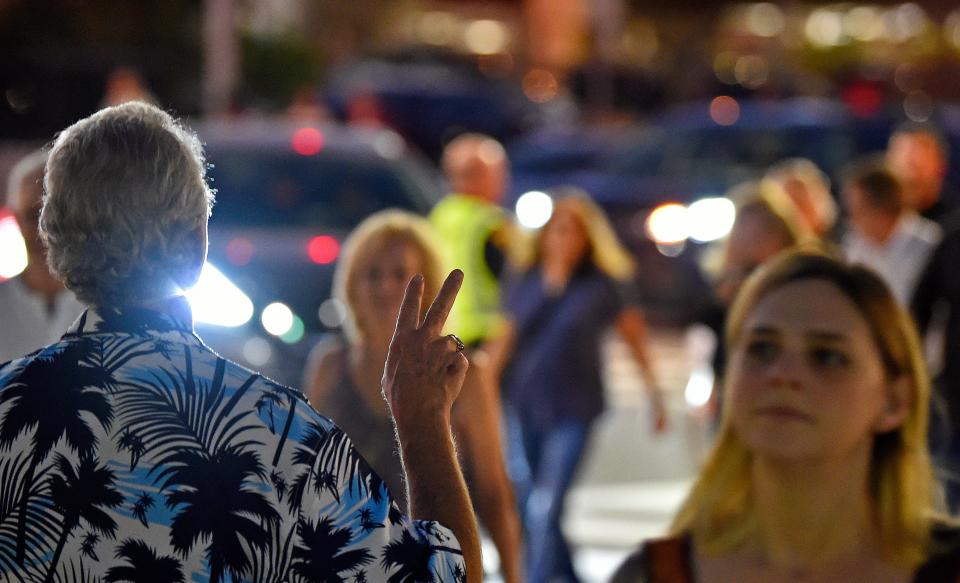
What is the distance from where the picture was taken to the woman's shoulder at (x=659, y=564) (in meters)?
3.17

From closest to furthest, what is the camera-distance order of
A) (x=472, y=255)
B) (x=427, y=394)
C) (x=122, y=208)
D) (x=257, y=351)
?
(x=122, y=208)
(x=427, y=394)
(x=472, y=255)
(x=257, y=351)

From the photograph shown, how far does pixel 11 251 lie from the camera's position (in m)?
6.34

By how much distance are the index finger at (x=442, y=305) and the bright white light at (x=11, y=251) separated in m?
2.76

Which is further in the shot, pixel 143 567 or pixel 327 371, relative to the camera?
pixel 327 371

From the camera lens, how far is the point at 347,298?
18.7ft

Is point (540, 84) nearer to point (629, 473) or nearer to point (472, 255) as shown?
point (629, 473)

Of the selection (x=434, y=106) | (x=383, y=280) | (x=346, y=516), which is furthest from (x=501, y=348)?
Answer: (x=434, y=106)

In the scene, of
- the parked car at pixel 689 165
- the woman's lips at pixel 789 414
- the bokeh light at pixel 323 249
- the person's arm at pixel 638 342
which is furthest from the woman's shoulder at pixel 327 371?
the parked car at pixel 689 165

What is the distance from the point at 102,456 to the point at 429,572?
45 centimetres

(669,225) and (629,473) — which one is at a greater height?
(669,225)

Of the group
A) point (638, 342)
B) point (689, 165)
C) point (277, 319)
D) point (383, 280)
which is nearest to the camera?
point (383, 280)

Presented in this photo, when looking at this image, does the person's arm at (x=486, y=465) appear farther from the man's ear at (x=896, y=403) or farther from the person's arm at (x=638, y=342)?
the person's arm at (x=638, y=342)

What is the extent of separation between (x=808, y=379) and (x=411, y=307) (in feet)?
2.77

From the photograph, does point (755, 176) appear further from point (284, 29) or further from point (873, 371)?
point (284, 29)
